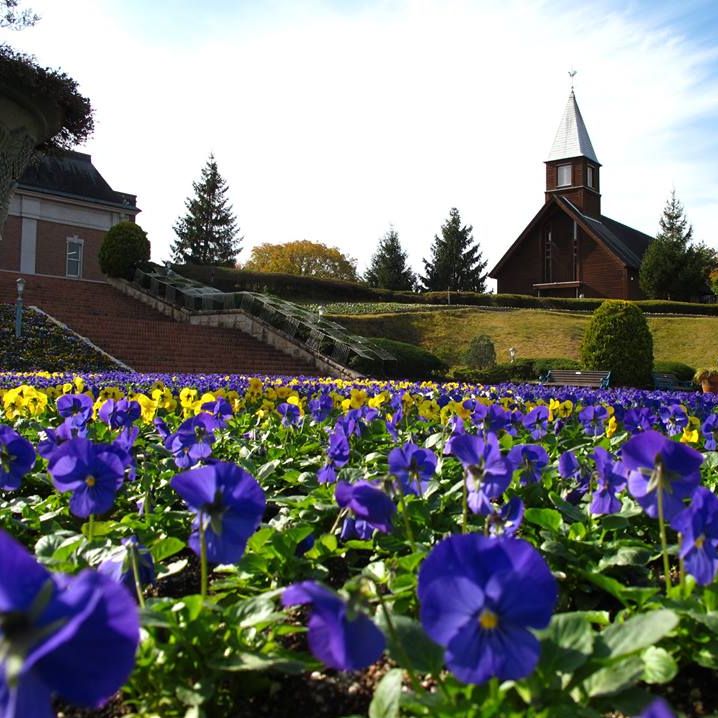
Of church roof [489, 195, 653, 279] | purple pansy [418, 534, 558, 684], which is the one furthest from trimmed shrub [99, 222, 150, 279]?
purple pansy [418, 534, 558, 684]

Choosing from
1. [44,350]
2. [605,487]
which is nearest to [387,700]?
[605,487]

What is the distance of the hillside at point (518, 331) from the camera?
31109mm

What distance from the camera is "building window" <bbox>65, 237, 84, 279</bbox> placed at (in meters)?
35.6

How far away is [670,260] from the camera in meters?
45.2

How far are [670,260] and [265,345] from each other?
3325 cm

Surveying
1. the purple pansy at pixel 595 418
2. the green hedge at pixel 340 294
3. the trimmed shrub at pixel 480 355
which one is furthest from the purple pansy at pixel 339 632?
the green hedge at pixel 340 294

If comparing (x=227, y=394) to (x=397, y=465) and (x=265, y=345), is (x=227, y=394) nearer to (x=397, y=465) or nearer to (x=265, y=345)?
(x=397, y=465)

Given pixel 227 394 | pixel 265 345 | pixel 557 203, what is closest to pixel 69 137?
pixel 265 345

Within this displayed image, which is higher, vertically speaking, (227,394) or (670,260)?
(670,260)

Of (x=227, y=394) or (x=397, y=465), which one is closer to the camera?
(x=397, y=465)

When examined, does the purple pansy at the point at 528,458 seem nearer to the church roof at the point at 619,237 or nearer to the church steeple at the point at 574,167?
the church roof at the point at 619,237

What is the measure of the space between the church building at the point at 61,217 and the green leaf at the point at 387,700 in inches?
1429

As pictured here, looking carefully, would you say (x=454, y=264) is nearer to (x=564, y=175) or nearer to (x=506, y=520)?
(x=564, y=175)

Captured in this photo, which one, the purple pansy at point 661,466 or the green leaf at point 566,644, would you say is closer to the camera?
the green leaf at point 566,644
